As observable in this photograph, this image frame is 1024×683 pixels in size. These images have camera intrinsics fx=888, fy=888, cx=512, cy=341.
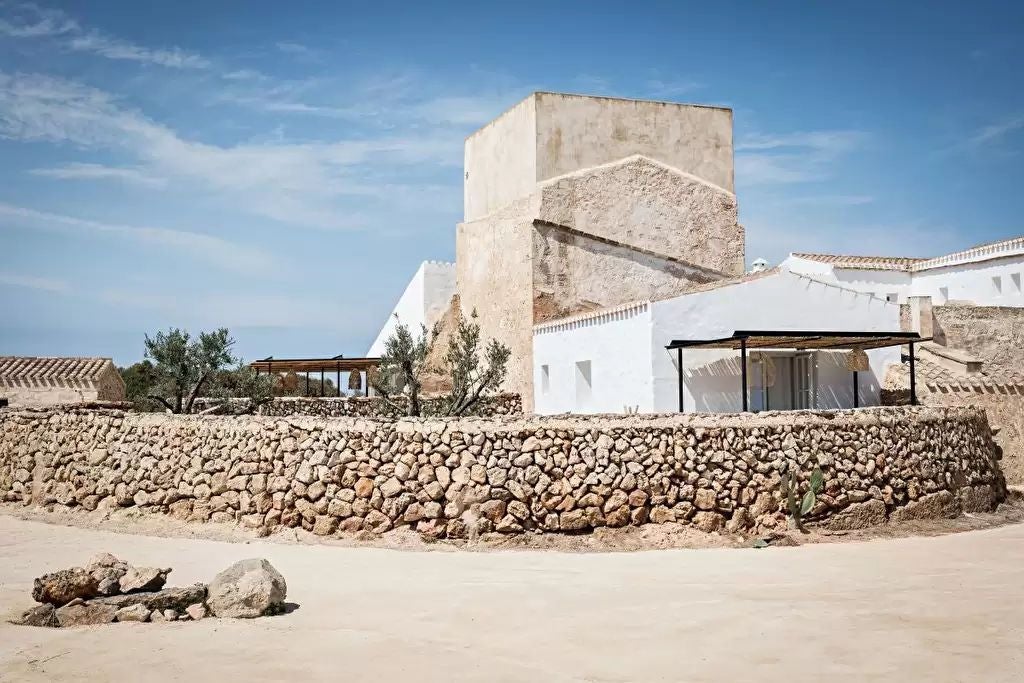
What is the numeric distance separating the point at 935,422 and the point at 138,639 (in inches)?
488

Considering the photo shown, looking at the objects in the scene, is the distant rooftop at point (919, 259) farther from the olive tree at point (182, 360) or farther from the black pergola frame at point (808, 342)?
the olive tree at point (182, 360)

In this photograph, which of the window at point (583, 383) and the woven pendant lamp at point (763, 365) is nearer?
the woven pendant lamp at point (763, 365)

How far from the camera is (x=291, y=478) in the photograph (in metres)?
12.4

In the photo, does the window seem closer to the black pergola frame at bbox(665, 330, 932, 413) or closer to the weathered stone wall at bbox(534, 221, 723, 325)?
the weathered stone wall at bbox(534, 221, 723, 325)

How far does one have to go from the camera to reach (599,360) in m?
21.0

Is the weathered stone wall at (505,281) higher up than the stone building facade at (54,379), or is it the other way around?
the weathered stone wall at (505,281)

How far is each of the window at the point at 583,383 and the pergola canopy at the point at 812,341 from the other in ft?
12.1

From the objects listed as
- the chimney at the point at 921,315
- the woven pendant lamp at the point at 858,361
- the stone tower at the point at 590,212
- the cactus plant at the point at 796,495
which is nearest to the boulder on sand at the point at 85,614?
the cactus plant at the point at 796,495

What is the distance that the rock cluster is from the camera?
318 inches

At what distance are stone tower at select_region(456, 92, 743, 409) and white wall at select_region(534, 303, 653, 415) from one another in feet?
3.40

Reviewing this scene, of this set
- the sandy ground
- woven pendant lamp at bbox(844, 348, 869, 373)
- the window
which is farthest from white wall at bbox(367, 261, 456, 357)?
the sandy ground

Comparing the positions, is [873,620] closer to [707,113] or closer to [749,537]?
[749,537]

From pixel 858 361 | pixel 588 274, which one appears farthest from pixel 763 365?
pixel 588 274

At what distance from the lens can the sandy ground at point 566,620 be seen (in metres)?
6.81
